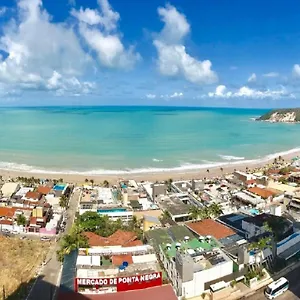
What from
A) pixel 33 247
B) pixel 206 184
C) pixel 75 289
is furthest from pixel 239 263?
pixel 206 184

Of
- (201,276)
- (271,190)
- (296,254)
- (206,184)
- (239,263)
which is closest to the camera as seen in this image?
(201,276)

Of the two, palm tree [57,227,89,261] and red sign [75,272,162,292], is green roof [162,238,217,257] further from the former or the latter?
palm tree [57,227,89,261]

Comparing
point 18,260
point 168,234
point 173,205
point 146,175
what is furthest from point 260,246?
point 146,175

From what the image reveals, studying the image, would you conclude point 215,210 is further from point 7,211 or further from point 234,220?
point 7,211

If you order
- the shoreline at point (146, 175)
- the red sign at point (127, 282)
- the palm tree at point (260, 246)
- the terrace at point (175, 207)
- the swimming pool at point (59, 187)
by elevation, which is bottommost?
the shoreline at point (146, 175)

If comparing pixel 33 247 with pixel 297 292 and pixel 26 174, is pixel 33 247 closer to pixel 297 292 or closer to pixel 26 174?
pixel 297 292

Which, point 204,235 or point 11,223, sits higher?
point 204,235

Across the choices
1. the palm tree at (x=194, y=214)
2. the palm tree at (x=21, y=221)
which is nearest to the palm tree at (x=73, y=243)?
the palm tree at (x=21, y=221)

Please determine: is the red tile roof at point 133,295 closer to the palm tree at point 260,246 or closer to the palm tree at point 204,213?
the palm tree at point 260,246
